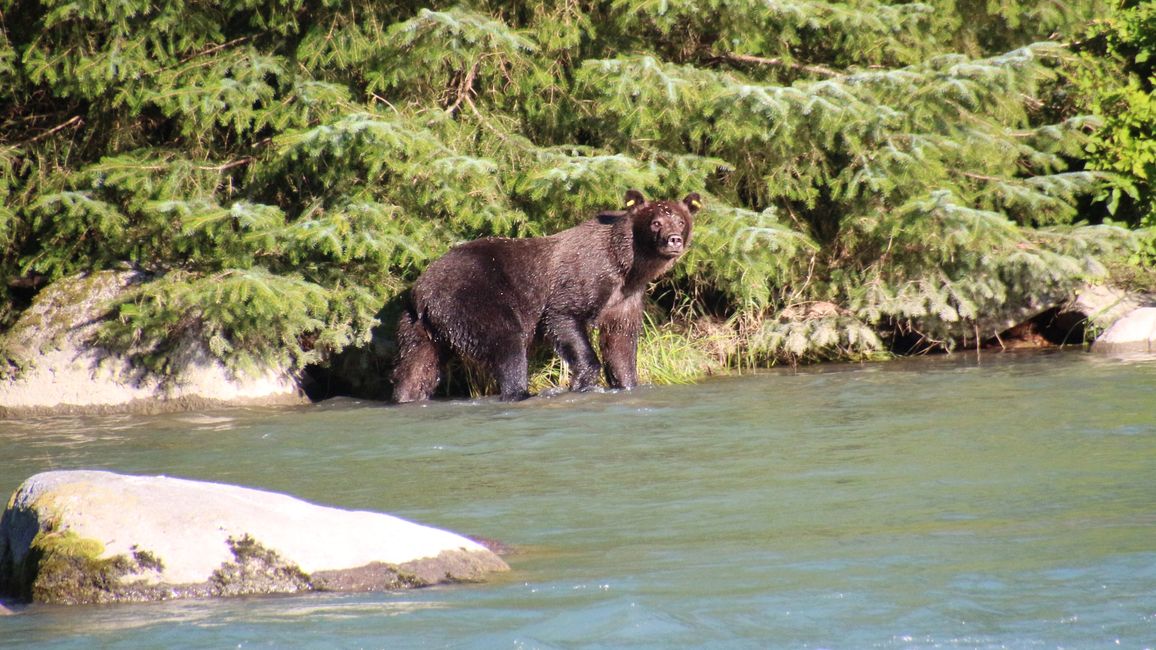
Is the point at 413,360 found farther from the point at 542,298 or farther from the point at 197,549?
the point at 197,549

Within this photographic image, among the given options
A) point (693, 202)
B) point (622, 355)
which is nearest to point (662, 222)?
point (693, 202)

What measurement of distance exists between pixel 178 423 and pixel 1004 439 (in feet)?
21.1

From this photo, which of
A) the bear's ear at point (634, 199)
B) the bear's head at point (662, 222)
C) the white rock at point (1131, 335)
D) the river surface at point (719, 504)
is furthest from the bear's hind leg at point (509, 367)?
the white rock at point (1131, 335)

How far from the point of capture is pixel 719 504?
20.5 feet

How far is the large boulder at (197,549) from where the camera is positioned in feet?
16.1

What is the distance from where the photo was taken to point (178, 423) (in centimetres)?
1039

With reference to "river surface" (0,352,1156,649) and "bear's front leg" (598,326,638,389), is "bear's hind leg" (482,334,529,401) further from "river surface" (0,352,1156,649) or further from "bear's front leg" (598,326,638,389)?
"bear's front leg" (598,326,638,389)

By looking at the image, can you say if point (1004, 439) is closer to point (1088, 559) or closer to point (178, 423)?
point (1088, 559)

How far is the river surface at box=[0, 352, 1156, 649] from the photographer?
4352 millimetres

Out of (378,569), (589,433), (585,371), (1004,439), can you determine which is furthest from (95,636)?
(585,371)

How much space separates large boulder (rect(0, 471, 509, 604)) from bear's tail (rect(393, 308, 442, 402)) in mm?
6053

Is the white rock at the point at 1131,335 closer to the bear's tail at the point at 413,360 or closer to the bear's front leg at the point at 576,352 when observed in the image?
the bear's front leg at the point at 576,352

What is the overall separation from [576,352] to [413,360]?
4.76 feet

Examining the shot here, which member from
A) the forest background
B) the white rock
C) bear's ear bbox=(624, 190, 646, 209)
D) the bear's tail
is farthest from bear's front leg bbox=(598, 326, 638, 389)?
the white rock
